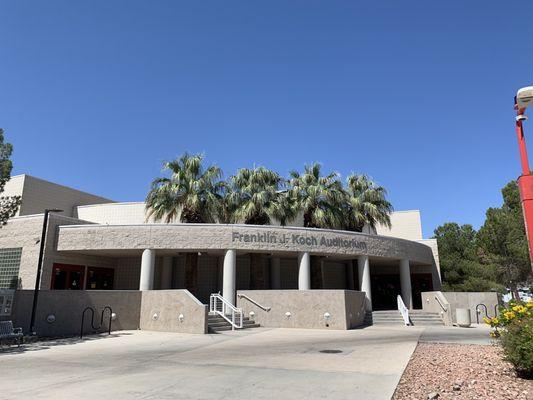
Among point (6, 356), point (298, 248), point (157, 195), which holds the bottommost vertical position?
point (6, 356)

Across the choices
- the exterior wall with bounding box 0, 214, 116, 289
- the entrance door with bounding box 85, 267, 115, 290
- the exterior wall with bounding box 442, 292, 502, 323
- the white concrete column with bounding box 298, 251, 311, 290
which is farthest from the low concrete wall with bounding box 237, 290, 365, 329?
the entrance door with bounding box 85, 267, 115, 290

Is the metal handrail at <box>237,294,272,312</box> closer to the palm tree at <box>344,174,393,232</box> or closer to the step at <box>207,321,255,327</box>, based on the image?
the step at <box>207,321,255,327</box>

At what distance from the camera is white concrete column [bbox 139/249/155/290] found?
22.4 metres

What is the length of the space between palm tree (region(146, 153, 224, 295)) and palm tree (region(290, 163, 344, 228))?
5.35 m

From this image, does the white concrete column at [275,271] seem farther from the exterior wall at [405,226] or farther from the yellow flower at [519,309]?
the yellow flower at [519,309]

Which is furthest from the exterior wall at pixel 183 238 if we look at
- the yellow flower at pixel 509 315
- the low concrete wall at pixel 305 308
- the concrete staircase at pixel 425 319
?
the yellow flower at pixel 509 315

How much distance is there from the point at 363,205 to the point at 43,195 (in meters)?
24.0

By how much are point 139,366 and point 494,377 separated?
7418 mm

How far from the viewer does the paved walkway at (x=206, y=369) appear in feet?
23.1

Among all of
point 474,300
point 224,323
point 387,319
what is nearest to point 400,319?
point 387,319

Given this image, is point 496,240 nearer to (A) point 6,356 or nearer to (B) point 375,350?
(B) point 375,350

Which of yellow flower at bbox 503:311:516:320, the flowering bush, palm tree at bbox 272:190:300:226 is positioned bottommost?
the flowering bush

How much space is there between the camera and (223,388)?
287 inches

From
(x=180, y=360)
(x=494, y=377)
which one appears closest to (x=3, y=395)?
(x=180, y=360)
